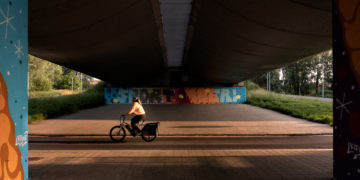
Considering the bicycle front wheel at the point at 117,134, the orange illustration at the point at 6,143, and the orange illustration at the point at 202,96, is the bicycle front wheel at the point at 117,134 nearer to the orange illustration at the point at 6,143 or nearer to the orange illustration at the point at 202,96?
the orange illustration at the point at 6,143

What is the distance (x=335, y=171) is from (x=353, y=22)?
8.47 feet

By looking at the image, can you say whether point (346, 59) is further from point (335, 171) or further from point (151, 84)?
point (151, 84)

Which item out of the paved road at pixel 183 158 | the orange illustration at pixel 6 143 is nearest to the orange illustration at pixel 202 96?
the paved road at pixel 183 158

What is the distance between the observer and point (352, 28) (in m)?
3.83

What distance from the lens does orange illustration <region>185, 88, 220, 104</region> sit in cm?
3145

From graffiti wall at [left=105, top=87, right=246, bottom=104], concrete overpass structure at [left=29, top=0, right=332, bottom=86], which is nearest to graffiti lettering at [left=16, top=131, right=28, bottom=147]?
concrete overpass structure at [left=29, top=0, right=332, bottom=86]

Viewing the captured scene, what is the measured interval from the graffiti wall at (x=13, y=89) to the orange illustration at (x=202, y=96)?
90.5 ft

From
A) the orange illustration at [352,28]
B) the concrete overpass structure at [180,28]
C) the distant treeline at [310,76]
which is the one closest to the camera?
the orange illustration at [352,28]

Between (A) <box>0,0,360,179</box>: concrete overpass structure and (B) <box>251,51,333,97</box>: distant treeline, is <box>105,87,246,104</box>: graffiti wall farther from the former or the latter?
(B) <box>251,51,333,97</box>: distant treeline

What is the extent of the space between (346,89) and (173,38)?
11947 millimetres

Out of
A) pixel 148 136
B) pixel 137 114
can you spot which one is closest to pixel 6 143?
pixel 137 114

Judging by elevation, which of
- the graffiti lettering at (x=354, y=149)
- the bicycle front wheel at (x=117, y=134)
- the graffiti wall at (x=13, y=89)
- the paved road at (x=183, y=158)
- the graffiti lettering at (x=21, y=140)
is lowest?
the paved road at (x=183, y=158)

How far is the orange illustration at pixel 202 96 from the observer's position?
31453mm

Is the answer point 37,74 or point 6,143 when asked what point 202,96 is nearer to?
Result: point 37,74
